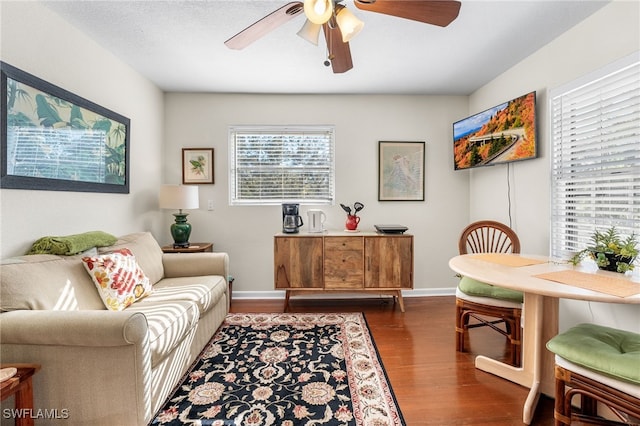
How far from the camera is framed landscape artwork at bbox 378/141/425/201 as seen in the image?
3471 millimetres

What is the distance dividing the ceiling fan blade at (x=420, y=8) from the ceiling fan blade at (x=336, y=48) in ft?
0.65

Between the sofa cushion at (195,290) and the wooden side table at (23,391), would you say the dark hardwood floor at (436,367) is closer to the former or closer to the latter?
the sofa cushion at (195,290)

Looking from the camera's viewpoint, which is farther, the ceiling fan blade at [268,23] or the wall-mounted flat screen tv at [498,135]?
A: the wall-mounted flat screen tv at [498,135]

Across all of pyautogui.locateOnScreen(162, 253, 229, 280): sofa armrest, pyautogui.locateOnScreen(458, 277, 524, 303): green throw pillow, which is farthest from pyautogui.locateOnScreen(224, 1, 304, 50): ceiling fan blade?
pyautogui.locateOnScreen(458, 277, 524, 303): green throw pillow

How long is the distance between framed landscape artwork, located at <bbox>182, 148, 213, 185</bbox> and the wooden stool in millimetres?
3382

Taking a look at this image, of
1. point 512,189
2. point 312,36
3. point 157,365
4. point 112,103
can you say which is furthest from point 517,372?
point 112,103

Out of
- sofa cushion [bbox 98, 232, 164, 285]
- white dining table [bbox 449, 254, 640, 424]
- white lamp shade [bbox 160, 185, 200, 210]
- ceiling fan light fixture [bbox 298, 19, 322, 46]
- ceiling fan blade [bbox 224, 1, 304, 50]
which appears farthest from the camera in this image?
white lamp shade [bbox 160, 185, 200, 210]

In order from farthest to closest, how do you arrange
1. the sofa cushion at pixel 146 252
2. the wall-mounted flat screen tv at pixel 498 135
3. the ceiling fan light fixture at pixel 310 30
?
1. the wall-mounted flat screen tv at pixel 498 135
2. the sofa cushion at pixel 146 252
3. the ceiling fan light fixture at pixel 310 30

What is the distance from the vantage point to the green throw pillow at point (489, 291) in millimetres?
1984

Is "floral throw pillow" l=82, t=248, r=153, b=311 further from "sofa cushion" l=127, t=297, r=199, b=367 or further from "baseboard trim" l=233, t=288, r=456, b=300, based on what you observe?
"baseboard trim" l=233, t=288, r=456, b=300

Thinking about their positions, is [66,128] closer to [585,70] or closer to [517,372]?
[517,372]

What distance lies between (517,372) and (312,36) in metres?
2.36

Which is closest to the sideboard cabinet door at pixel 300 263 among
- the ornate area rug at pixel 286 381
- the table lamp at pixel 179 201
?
the ornate area rug at pixel 286 381

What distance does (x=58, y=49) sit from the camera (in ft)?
6.57
